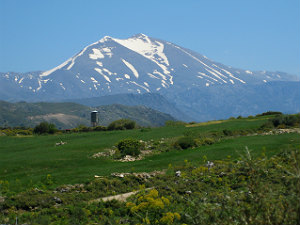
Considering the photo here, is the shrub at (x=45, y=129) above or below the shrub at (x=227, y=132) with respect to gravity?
below

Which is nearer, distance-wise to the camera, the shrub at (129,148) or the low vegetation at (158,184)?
the low vegetation at (158,184)

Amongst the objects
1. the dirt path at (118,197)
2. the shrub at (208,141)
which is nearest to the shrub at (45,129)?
the shrub at (208,141)

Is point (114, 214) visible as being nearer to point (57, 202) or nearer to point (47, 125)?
point (57, 202)

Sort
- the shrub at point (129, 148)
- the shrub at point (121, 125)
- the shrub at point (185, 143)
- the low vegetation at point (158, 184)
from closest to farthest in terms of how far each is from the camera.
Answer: the low vegetation at point (158, 184), the shrub at point (129, 148), the shrub at point (185, 143), the shrub at point (121, 125)

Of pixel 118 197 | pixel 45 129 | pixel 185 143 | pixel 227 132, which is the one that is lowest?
pixel 118 197

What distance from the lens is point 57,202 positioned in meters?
21.9

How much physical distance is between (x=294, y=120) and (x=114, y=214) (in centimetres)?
3609

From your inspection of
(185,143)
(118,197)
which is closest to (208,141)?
(185,143)

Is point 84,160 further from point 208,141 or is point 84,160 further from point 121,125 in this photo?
point 121,125

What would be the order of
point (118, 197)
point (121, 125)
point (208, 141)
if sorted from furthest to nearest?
point (121, 125), point (208, 141), point (118, 197)

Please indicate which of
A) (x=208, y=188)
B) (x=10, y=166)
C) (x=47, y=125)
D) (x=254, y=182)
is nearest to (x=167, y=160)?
(x=208, y=188)

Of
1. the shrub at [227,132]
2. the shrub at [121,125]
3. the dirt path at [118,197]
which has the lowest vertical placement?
the dirt path at [118,197]

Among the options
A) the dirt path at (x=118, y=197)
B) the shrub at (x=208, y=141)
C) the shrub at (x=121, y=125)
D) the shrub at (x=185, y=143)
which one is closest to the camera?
the dirt path at (x=118, y=197)

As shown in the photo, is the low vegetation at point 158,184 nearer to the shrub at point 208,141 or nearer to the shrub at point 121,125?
the shrub at point 208,141
